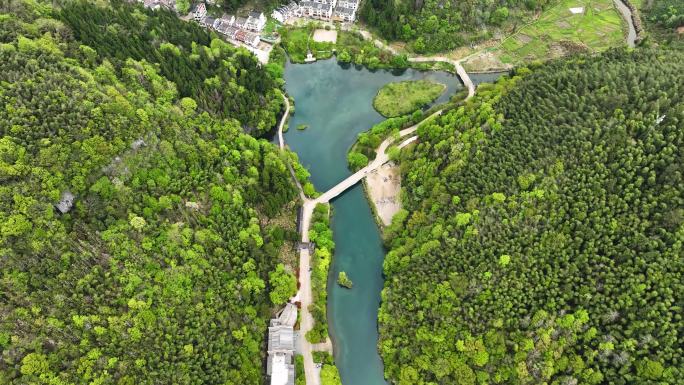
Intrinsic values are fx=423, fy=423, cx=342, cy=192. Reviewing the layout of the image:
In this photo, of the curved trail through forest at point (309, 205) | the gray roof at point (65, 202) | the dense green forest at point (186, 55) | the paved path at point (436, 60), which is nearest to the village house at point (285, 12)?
the paved path at point (436, 60)

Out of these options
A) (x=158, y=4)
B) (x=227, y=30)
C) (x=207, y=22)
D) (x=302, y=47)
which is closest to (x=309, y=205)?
(x=302, y=47)

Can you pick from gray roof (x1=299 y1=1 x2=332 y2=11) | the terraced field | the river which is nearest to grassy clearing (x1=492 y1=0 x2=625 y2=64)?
the terraced field

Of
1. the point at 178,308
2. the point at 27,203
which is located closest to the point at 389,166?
the point at 178,308

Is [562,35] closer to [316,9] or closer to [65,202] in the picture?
[316,9]

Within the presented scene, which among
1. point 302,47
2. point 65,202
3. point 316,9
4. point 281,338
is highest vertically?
point 316,9

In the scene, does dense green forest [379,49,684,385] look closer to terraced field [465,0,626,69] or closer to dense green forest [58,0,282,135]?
terraced field [465,0,626,69]

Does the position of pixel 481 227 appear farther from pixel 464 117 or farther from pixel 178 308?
pixel 178 308
